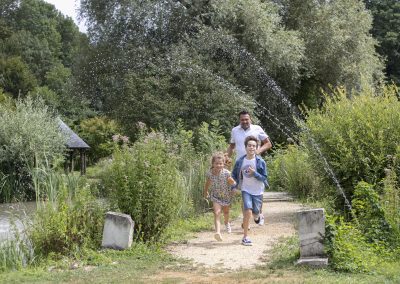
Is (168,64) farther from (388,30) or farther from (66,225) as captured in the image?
(388,30)

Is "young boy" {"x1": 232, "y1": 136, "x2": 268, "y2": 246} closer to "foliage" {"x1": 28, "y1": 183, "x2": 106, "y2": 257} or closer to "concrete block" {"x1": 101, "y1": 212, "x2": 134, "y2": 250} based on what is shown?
"concrete block" {"x1": 101, "y1": 212, "x2": 134, "y2": 250}

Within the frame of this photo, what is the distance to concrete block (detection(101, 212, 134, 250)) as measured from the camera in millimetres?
7348

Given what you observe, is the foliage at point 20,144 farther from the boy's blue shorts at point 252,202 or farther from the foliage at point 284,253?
the foliage at point 284,253

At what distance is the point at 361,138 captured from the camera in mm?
8961

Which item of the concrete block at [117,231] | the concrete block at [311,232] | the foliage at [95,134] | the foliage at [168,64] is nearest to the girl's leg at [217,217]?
the concrete block at [117,231]

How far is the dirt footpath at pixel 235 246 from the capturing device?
6.83 metres

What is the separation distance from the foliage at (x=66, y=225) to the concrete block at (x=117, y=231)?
0.91 ft

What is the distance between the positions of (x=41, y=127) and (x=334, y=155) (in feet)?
41.6

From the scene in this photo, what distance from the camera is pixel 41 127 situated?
19391 mm

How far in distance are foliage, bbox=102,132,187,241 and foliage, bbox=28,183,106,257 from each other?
439mm

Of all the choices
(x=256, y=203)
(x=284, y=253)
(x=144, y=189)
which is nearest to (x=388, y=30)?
(x=256, y=203)

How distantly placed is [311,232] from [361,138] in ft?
9.70

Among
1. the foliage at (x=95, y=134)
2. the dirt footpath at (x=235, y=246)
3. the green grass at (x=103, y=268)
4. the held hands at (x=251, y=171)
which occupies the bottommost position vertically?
the green grass at (x=103, y=268)

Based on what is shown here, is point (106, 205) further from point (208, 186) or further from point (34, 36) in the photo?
point (34, 36)
